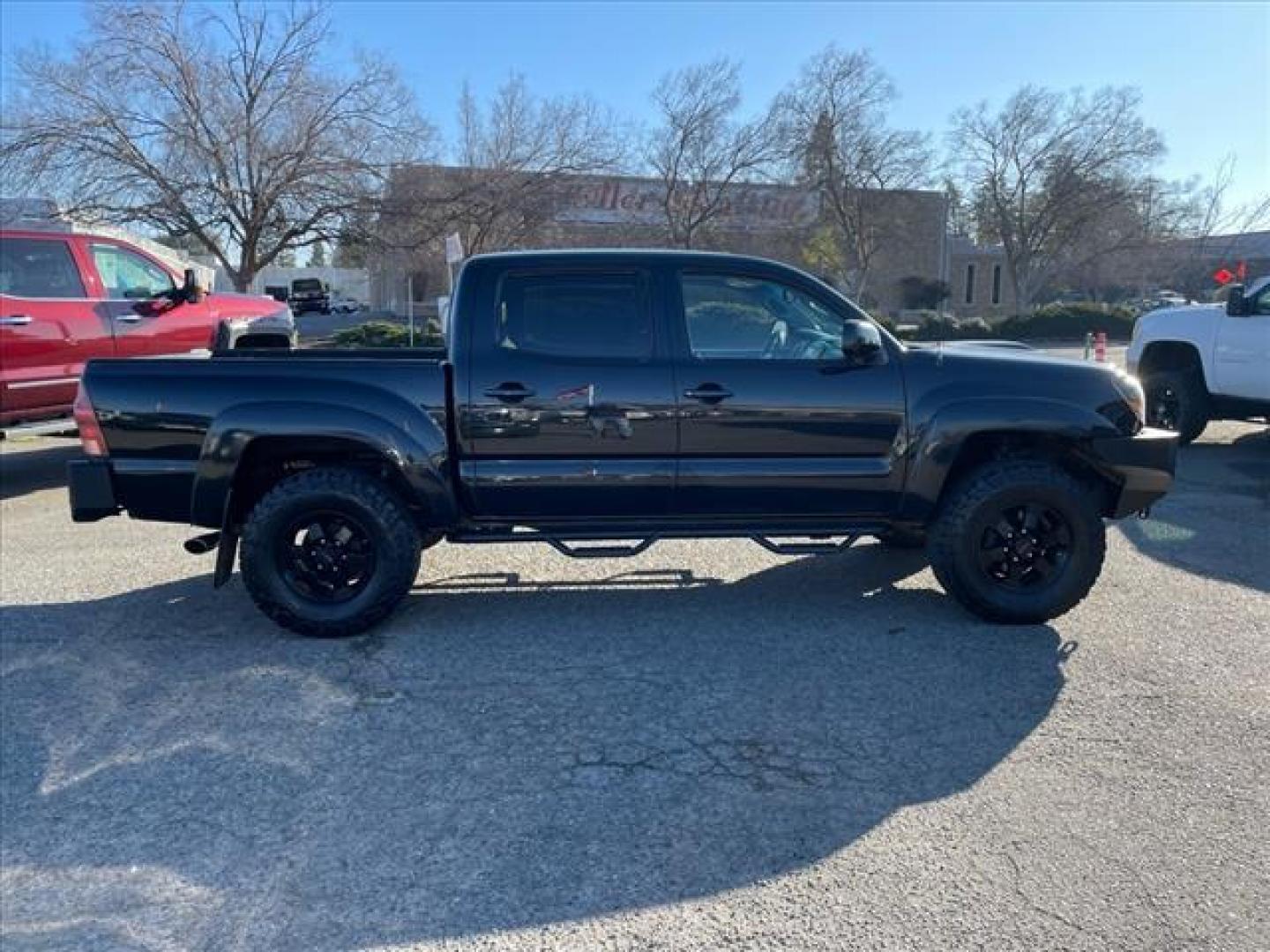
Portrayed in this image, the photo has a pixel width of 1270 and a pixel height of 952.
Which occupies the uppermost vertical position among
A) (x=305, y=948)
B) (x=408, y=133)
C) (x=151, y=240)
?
(x=408, y=133)

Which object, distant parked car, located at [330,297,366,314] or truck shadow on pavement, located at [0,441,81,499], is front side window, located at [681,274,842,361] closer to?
truck shadow on pavement, located at [0,441,81,499]

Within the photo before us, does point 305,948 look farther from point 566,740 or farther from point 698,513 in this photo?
point 698,513

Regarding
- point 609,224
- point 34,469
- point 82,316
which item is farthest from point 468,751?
point 609,224

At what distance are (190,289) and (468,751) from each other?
701 centimetres

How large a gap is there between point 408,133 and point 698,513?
20341 millimetres

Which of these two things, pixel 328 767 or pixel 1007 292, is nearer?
pixel 328 767

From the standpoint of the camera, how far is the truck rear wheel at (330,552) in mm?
4410

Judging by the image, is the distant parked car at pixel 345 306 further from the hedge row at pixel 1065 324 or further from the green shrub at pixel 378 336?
the hedge row at pixel 1065 324

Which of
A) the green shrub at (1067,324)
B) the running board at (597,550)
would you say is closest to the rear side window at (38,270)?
the running board at (597,550)

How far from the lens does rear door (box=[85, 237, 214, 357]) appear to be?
27.4 feet

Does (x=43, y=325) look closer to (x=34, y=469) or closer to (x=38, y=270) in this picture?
(x=38, y=270)

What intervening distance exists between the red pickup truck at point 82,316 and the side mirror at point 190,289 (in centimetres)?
1

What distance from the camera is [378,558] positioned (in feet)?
14.7

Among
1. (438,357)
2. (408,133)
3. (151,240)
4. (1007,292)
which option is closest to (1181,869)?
(438,357)
